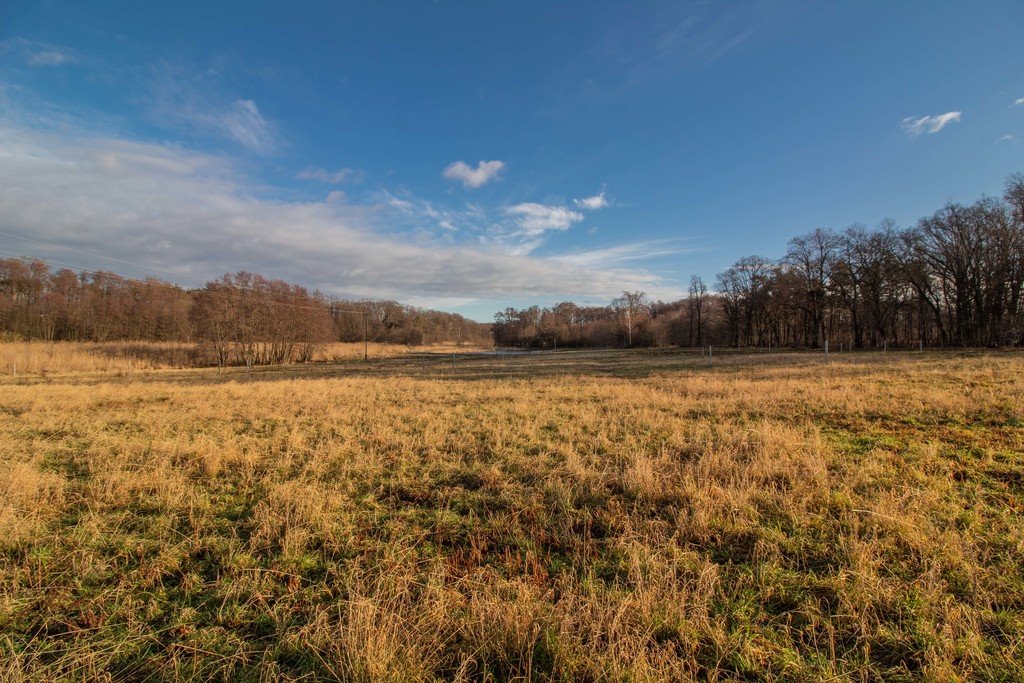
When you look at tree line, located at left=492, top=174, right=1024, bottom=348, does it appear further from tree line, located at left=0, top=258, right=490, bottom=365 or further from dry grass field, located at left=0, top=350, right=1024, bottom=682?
tree line, located at left=0, top=258, right=490, bottom=365

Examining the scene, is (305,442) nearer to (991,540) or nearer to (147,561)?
(147,561)

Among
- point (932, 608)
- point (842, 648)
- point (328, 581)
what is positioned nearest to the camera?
point (842, 648)

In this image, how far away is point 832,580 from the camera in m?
3.64

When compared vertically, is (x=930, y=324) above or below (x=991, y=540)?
above

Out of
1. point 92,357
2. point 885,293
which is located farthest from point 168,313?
point 885,293

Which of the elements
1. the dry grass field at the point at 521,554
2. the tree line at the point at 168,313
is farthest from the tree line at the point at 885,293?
the tree line at the point at 168,313

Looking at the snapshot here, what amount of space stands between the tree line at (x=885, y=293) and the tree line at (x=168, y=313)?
218 ft

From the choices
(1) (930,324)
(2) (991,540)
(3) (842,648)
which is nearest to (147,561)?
(3) (842,648)

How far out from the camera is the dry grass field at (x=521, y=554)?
2873 mm

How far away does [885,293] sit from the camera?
51.5m

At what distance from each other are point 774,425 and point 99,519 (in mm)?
12129

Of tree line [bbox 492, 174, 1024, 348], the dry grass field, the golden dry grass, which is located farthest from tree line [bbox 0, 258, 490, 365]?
tree line [bbox 492, 174, 1024, 348]

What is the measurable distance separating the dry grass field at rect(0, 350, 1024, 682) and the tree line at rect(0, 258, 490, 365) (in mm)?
38191

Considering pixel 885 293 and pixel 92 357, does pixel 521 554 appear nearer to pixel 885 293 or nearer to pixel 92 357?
pixel 92 357
